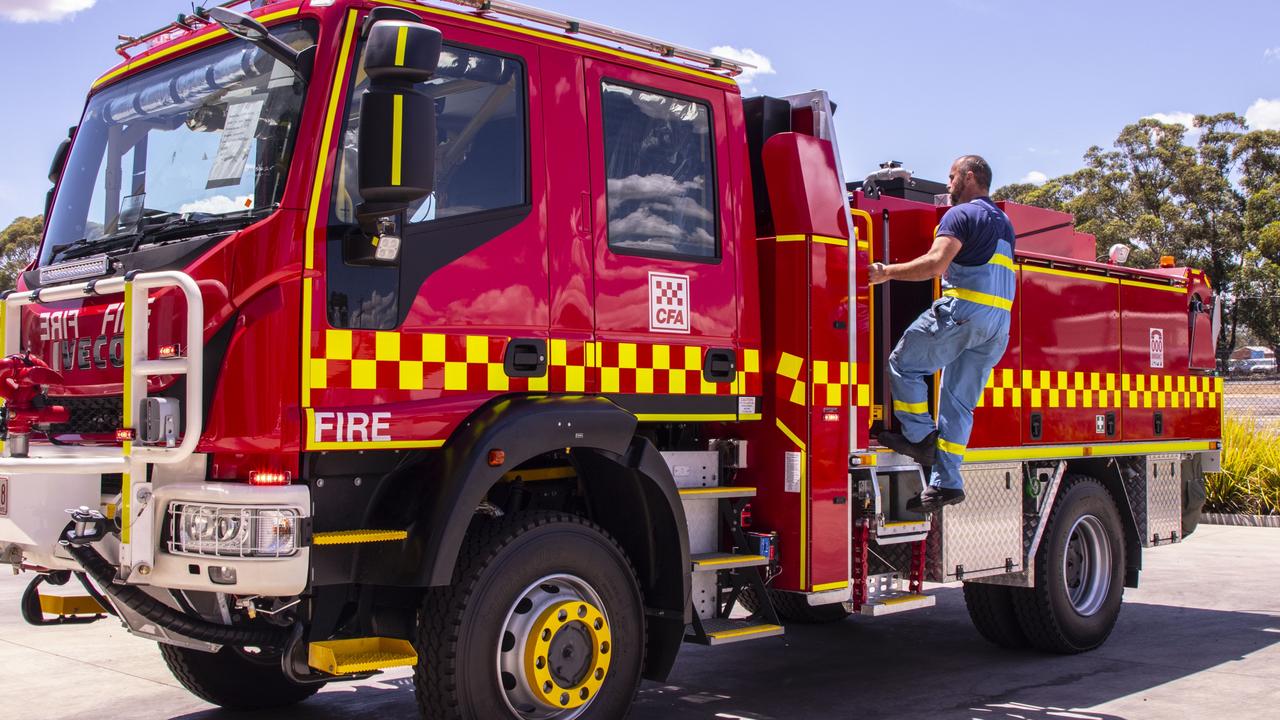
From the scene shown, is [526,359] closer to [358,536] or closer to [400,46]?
[358,536]

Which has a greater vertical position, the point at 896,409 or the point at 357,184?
the point at 357,184

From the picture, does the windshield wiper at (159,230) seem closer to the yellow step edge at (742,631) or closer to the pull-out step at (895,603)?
the yellow step edge at (742,631)

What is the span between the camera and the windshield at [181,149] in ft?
14.3

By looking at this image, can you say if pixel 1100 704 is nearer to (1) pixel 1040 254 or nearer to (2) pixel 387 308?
(1) pixel 1040 254

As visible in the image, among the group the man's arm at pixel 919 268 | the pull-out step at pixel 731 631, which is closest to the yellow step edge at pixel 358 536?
the pull-out step at pixel 731 631

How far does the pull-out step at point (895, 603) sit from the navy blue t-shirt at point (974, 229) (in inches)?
66.6

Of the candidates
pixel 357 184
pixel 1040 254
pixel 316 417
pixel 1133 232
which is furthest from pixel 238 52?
pixel 1133 232

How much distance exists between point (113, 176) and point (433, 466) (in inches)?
73.1

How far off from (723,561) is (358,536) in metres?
1.74

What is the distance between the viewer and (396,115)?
13.1 ft

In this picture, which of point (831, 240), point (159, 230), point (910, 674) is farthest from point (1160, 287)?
point (159, 230)

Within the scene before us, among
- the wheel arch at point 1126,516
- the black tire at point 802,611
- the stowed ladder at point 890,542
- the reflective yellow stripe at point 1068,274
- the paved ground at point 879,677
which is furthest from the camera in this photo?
the black tire at point 802,611

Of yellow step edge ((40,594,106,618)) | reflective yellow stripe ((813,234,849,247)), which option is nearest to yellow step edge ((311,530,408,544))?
yellow step edge ((40,594,106,618))

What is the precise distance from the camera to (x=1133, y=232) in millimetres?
45531
